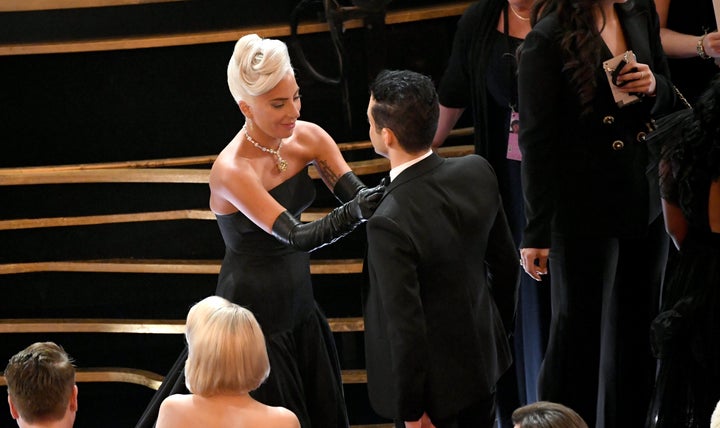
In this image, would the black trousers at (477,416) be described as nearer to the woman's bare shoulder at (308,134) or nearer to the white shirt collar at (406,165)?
the white shirt collar at (406,165)

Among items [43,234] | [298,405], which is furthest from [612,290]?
[43,234]

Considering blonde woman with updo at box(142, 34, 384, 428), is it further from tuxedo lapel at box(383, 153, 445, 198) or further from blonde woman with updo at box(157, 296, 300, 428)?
blonde woman with updo at box(157, 296, 300, 428)

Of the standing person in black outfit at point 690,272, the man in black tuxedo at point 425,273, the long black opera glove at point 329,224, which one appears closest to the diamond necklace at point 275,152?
the long black opera glove at point 329,224

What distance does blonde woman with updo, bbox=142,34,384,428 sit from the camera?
3379mm

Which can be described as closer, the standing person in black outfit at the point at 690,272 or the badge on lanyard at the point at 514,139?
the standing person in black outfit at the point at 690,272

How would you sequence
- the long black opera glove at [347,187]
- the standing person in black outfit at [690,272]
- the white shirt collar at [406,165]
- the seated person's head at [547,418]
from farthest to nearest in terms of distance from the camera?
the long black opera glove at [347,187]
the standing person in black outfit at [690,272]
the white shirt collar at [406,165]
the seated person's head at [547,418]

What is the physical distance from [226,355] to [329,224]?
20.5 inches

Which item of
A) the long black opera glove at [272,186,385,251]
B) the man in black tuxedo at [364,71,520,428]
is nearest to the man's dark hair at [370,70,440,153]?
the man in black tuxedo at [364,71,520,428]

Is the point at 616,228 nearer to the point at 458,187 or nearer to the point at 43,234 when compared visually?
the point at 458,187

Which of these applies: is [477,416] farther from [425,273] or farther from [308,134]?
[308,134]

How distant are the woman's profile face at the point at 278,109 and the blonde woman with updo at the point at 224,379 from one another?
26.0 inches

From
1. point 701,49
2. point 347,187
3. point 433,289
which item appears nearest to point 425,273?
point 433,289

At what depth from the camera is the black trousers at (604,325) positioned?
3514 millimetres

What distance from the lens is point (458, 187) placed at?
3.07 metres
